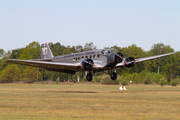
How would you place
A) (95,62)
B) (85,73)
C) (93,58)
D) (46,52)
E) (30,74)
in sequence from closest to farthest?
(95,62) → (93,58) → (46,52) → (30,74) → (85,73)

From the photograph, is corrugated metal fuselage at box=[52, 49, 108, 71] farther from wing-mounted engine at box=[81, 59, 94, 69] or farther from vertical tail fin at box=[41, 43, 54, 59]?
vertical tail fin at box=[41, 43, 54, 59]

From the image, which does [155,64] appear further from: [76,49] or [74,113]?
[74,113]

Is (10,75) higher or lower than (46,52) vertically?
lower

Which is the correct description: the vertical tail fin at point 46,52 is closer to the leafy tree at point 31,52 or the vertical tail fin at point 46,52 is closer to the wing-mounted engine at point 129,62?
the wing-mounted engine at point 129,62

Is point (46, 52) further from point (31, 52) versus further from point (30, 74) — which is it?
point (31, 52)

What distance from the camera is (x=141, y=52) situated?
477ft

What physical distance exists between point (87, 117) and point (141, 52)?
128 metres

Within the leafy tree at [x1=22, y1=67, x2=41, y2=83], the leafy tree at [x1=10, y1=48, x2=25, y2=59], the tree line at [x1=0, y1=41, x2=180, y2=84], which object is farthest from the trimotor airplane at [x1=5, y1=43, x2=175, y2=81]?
the leafy tree at [x1=10, y1=48, x2=25, y2=59]

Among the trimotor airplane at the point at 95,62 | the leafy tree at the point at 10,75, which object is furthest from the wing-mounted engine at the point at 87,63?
the leafy tree at the point at 10,75

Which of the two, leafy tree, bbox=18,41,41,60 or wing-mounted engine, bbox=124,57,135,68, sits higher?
leafy tree, bbox=18,41,41,60

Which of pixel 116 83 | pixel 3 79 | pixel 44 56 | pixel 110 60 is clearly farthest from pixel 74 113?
pixel 3 79

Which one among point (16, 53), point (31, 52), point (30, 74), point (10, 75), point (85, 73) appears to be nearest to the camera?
point (10, 75)

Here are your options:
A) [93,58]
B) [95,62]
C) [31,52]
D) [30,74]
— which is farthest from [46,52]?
[31,52]

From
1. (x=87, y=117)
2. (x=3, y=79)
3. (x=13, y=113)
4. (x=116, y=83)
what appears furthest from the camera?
(x=3, y=79)
